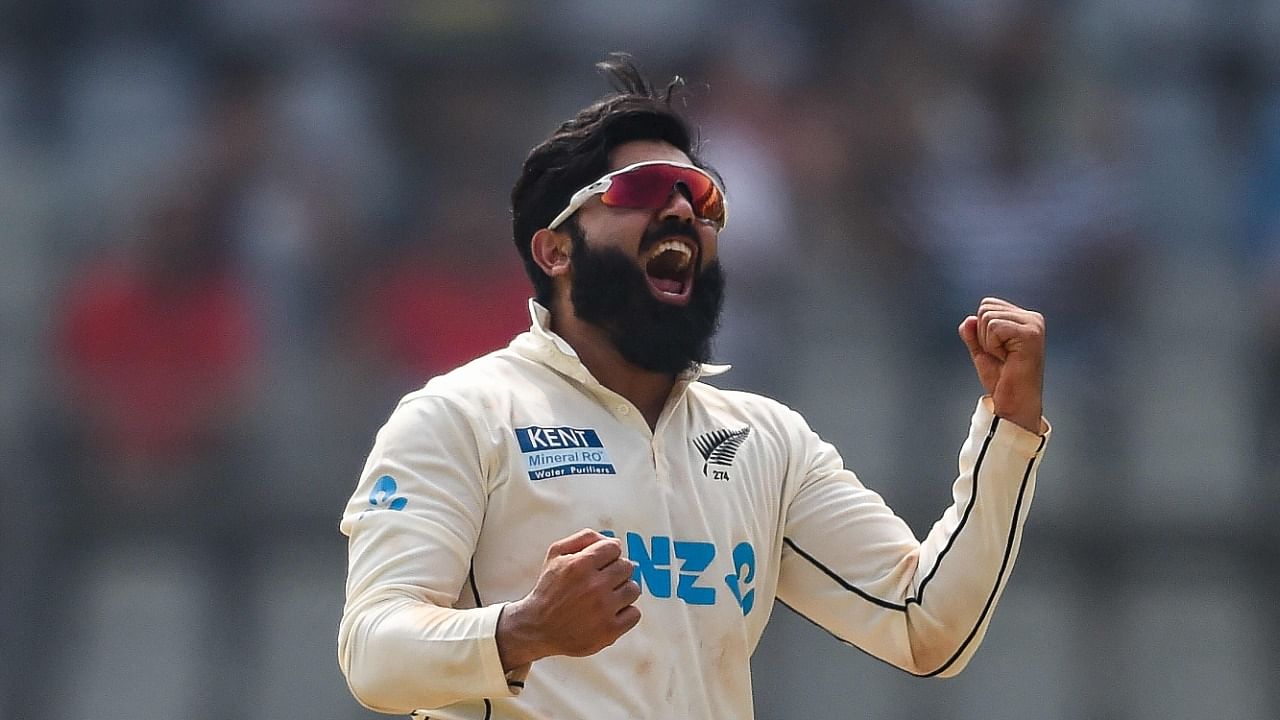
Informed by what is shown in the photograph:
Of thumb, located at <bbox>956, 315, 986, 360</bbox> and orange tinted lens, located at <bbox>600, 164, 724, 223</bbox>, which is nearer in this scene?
thumb, located at <bbox>956, 315, 986, 360</bbox>

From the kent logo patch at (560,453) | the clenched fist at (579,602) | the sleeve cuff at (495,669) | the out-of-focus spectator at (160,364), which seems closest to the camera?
the clenched fist at (579,602)

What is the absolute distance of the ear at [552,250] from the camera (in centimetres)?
345

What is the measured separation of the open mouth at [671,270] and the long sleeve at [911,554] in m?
0.37

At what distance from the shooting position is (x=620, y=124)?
3.47 meters

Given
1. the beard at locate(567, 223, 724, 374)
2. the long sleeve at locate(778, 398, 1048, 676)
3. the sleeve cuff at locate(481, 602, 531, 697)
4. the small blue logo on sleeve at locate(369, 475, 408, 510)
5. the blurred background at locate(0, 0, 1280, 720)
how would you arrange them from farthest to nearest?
the blurred background at locate(0, 0, 1280, 720), the beard at locate(567, 223, 724, 374), the long sleeve at locate(778, 398, 1048, 676), the small blue logo on sleeve at locate(369, 475, 408, 510), the sleeve cuff at locate(481, 602, 531, 697)

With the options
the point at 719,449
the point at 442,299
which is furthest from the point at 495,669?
the point at 442,299

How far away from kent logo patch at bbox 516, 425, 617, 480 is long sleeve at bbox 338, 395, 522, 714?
0.09 m

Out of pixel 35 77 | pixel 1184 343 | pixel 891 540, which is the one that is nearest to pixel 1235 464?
pixel 1184 343

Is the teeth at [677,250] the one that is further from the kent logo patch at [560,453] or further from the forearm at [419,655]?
the forearm at [419,655]

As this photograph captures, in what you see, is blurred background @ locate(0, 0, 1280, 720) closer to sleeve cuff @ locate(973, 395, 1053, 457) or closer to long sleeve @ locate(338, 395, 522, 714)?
sleeve cuff @ locate(973, 395, 1053, 457)

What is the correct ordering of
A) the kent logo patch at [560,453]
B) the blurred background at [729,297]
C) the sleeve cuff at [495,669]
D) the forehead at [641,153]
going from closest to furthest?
the sleeve cuff at [495,669] → the kent logo patch at [560,453] → the forehead at [641,153] → the blurred background at [729,297]

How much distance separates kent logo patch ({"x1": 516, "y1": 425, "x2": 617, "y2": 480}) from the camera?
309 cm

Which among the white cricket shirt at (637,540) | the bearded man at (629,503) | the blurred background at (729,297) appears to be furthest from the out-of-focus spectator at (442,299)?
the white cricket shirt at (637,540)

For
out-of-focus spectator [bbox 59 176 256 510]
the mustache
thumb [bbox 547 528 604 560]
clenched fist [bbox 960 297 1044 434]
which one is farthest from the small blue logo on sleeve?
out-of-focus spectator [bbox 59 176 256 510]
